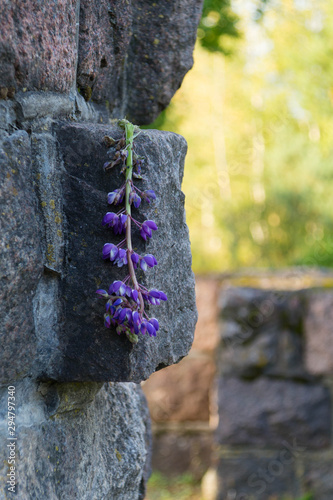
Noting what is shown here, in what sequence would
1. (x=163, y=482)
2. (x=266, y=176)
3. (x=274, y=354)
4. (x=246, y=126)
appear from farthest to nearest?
(x=246, y=126) → (x=266, y=176) → (x=163, y=482) → (x=274, y=354)

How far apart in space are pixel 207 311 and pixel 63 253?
2574mm

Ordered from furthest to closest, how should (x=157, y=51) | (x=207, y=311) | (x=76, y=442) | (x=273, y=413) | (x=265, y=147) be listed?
(x=265, y=147), (x=207, y=311), (x=273, y=413), (x=157, y=51), (x=76, y=442)

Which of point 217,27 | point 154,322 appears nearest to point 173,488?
point 217,27

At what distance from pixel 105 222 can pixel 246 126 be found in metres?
5.69

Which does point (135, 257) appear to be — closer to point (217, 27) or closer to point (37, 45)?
point (37, 45)

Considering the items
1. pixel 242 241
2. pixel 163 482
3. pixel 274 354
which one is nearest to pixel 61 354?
pixel 274 354

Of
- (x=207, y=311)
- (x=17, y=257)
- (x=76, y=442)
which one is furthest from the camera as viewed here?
(x=207, y=311)

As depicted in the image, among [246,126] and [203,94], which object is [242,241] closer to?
[246,126]

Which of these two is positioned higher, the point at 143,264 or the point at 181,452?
the point at 143,264

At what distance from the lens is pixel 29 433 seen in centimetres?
83

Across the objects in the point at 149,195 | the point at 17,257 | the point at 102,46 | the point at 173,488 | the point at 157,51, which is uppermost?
the point at 157,51

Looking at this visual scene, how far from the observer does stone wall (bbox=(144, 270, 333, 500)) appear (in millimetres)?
2947

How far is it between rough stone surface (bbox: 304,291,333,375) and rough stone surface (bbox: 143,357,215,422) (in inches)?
27.5

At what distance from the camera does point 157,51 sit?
1.19 metres
